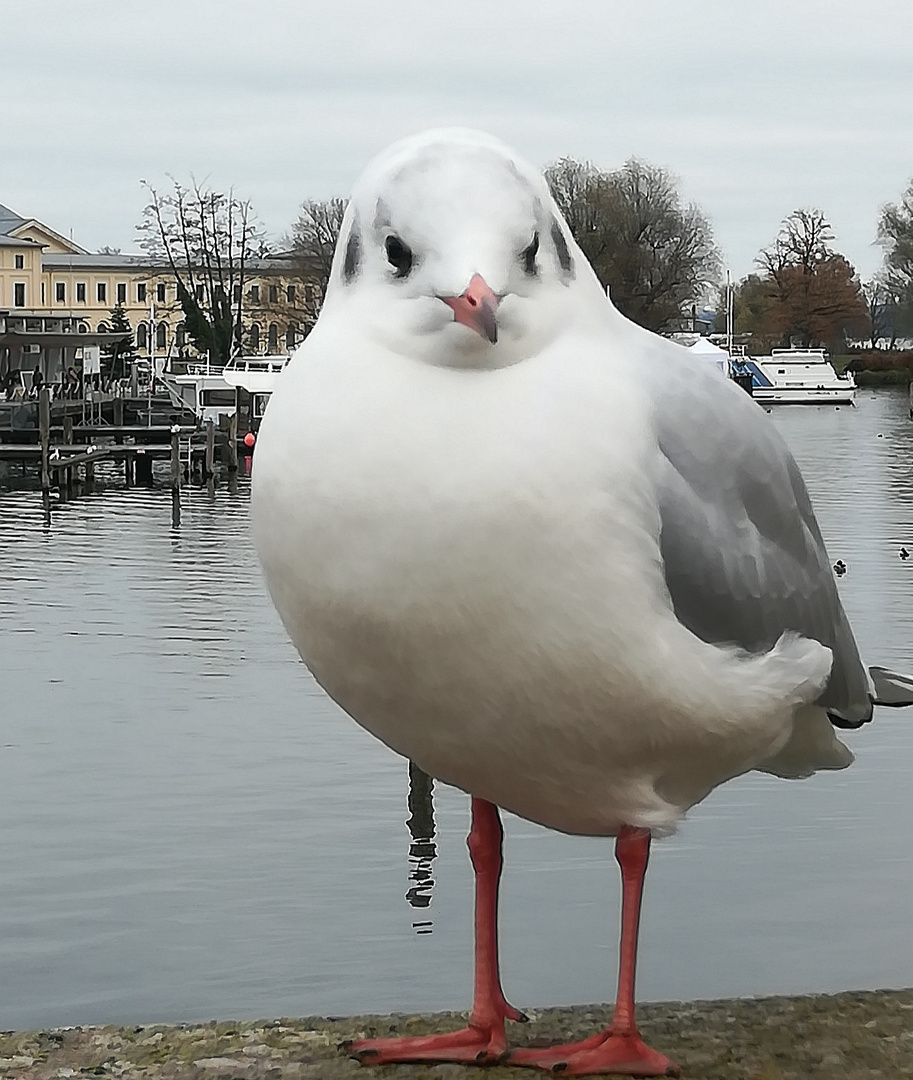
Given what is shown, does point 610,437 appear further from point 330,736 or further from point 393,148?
point 330,736

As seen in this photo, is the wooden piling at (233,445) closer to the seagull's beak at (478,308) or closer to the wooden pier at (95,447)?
the wooden pier at (95,447)

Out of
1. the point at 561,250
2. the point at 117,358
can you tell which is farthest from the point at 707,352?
the point at 117,358

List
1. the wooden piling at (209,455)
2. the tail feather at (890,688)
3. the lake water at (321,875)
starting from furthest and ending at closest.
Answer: the wooden piling at (209,455) < the lake water at (321,875) < the tail feather at (890,688)

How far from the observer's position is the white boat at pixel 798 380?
86125 mm

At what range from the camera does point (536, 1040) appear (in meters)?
4.10

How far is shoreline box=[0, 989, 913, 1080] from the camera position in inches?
152

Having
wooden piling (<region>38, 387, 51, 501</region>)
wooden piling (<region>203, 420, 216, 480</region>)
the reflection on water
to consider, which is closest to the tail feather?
the reflection on water

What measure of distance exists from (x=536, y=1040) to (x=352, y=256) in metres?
1.81

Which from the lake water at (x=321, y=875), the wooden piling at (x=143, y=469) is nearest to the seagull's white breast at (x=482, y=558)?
the lake water at (x=321, y=875)

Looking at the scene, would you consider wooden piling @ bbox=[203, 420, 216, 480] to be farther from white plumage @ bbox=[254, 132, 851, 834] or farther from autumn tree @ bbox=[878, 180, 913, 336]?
autumn tree @ bbox=[878, 180, 913, 336]

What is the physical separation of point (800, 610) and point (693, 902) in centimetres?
612

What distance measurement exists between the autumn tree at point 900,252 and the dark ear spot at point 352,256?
90582mm

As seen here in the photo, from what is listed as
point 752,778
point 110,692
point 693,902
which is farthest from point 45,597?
point 693,902

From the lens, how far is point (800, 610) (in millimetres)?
3773
